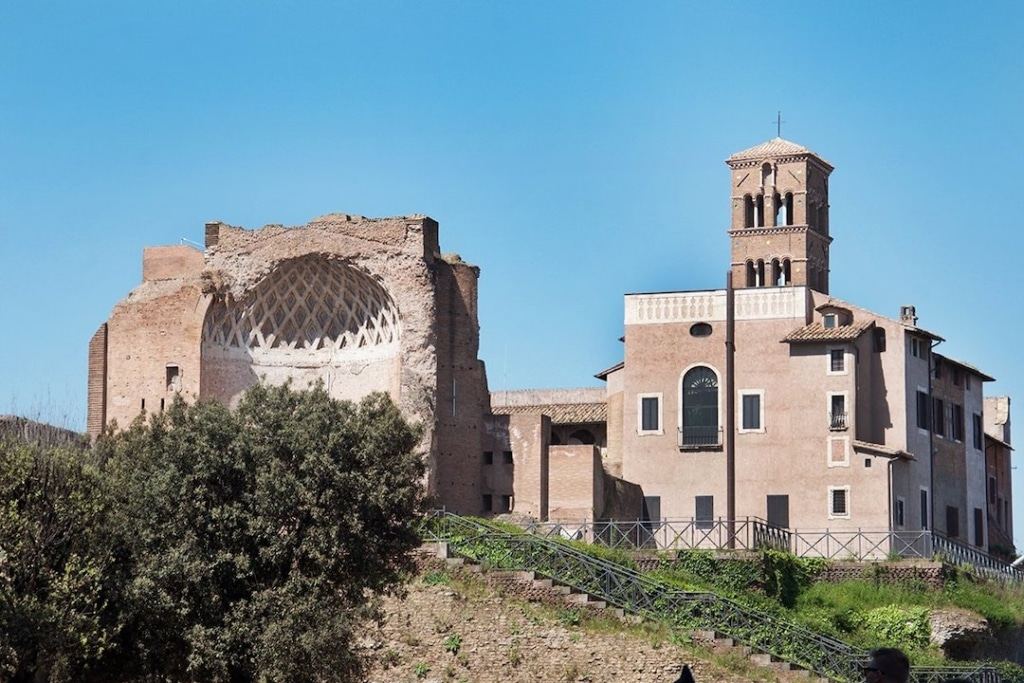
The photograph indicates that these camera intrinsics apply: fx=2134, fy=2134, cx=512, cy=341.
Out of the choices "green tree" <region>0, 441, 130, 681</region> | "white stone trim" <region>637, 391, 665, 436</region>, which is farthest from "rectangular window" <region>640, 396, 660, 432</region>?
"green tree" <region>0, 441, 130, 681</region>

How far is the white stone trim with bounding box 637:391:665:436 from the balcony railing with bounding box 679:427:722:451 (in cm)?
64

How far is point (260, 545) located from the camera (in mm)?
37156

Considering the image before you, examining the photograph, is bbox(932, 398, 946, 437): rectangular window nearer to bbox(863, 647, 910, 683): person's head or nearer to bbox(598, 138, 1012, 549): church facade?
bbox(598, 138, 1012, 549): church facade

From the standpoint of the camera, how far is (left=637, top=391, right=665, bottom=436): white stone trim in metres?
57.8

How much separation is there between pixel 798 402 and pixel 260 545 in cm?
2271

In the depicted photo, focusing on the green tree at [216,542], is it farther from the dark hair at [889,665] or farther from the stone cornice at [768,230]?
the stone cornice at [768,230]

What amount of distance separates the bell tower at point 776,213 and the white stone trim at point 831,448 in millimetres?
13107

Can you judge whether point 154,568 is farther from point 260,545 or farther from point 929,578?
point 929,578

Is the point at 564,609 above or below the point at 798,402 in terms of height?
below

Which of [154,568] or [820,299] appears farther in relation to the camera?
[820,299]

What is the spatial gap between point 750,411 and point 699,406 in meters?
1.42

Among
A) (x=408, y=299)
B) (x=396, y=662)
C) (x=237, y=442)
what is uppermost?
(x=408, y=299)

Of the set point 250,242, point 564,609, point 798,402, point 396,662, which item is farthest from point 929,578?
point 250,242

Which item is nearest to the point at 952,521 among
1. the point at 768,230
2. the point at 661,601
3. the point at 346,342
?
the point at 768,230
